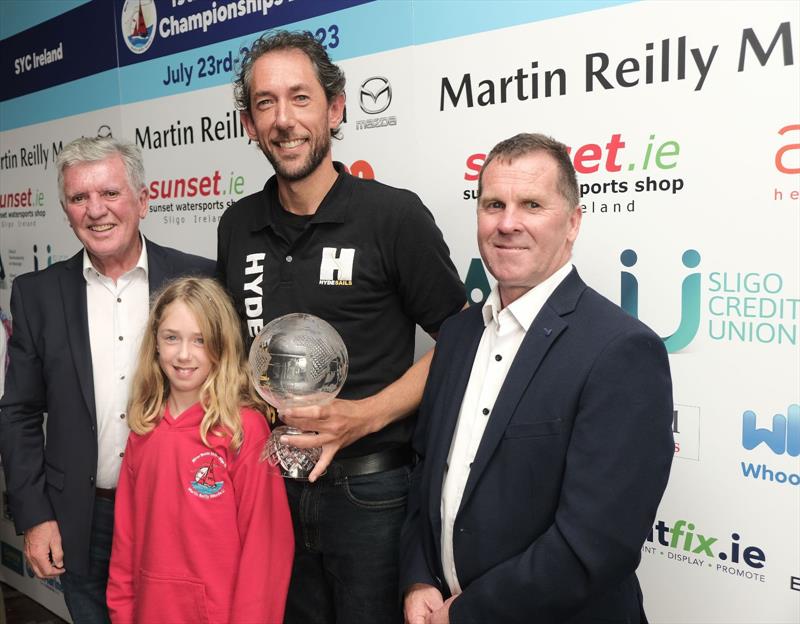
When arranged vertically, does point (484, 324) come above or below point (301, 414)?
above

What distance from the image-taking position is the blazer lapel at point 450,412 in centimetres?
147

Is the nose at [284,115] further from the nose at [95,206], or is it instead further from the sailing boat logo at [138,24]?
the sailing boat logo at [138,24]

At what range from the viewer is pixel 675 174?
5.67 feet

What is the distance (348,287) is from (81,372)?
2.55 ft

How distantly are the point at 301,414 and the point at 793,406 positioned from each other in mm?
1057

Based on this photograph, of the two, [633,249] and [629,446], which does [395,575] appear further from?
[633,249]

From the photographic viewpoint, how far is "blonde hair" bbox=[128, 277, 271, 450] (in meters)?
1.76

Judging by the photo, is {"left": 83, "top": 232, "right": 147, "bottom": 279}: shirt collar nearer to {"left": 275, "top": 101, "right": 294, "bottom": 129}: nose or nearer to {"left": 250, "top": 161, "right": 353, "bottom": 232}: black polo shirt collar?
{"left": 250, "top": 161, "right": 353, "bottom": 232}: black polo shirt collar

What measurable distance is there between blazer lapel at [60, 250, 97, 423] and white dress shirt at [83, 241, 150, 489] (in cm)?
3

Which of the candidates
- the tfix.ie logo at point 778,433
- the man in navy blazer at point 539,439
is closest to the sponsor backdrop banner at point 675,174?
the tfix.ie logo at point 778,433

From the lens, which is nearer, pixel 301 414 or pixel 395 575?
pixel 301 414

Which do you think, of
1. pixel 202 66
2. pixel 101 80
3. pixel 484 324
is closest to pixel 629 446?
pixel 484 324

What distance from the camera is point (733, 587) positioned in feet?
5.65

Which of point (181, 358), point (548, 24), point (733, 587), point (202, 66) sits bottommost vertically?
point (733, 587)
